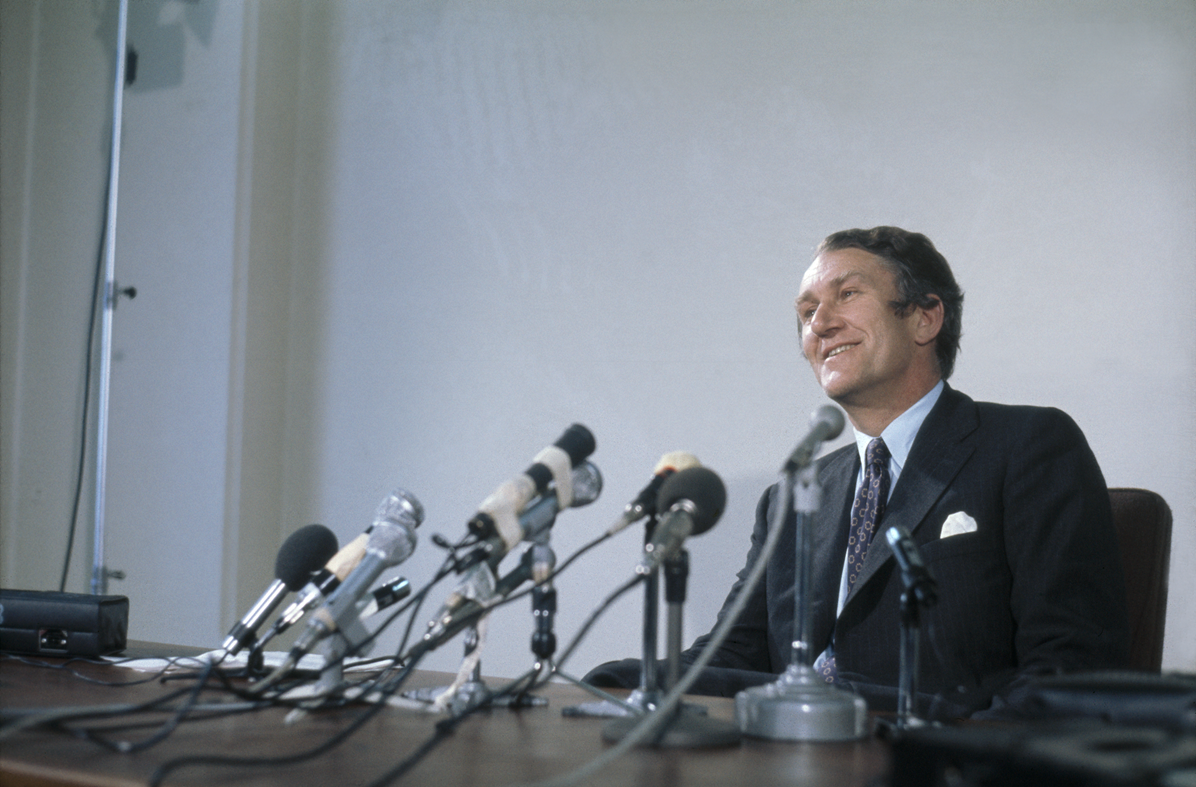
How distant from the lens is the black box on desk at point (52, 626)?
160cm

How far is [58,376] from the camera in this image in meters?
2.77

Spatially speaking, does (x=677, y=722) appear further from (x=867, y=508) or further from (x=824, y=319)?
(x=824, y=319)

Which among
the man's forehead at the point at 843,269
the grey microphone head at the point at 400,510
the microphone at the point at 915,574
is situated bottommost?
the microphone at the point at 915,574

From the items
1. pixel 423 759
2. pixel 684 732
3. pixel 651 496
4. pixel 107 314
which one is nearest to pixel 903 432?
pixel 651 496

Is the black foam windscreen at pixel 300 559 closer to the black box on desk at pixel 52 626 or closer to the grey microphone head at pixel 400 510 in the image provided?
the grey microphone head at pixel 400 510

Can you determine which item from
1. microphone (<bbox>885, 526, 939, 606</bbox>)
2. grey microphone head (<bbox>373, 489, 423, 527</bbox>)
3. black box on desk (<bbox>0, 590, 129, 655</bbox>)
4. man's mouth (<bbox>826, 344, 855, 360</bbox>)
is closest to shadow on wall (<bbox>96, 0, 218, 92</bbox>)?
black box on desk (<bbox>0, 590, 129, 655</bbox>)

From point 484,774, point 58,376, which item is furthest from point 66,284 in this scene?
point 484,774

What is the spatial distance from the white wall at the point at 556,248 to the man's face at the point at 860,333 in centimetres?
33

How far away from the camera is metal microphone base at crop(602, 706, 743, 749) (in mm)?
921

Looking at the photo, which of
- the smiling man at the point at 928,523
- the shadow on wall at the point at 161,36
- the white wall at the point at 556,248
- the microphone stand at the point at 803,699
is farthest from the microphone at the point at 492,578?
the shadow on wall at the point at 161,36

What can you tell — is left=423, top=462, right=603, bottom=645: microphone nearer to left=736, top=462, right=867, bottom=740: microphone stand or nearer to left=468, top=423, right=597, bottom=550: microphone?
left=468, top=423, right=597, bottom=550: microphone

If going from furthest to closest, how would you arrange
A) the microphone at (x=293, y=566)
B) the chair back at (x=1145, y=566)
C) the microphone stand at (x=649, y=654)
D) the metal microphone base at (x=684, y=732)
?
the chair back at (x=1145, y=566) < the microphone at (x=293, y=566) < the microphone stand at (x=649, y=654) < the metal microphone base at (x=684, y=732)

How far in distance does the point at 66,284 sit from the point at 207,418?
0.54 m

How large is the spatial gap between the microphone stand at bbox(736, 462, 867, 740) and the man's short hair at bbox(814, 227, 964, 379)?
3.92ft
